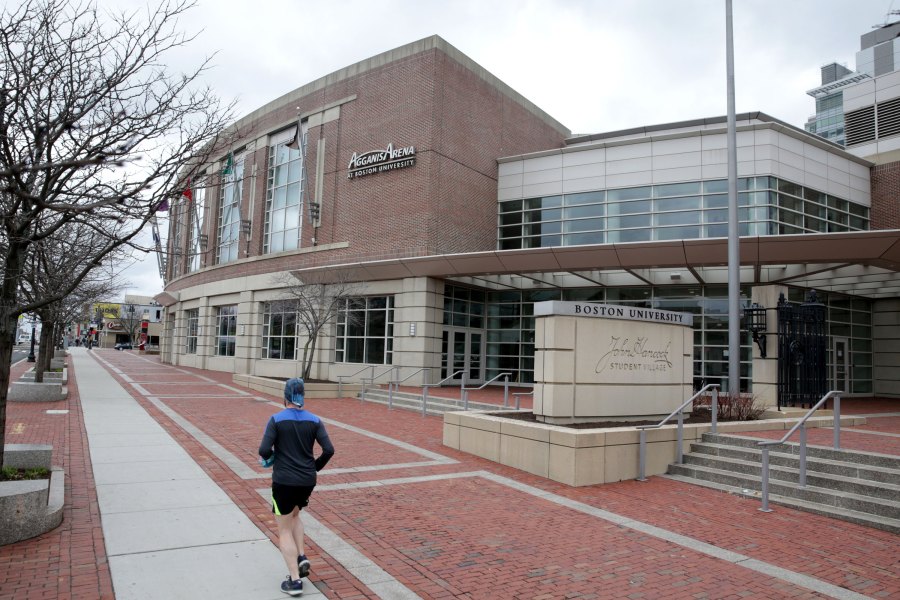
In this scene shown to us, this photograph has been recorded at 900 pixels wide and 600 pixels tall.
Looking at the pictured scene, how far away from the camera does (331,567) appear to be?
5.30m

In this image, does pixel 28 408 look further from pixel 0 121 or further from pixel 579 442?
pixel 579 442

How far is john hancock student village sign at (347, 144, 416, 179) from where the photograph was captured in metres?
24.9

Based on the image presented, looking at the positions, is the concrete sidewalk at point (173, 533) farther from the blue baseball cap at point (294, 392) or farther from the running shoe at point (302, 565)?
the blue baseball cap at point (294, 392)

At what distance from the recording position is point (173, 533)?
5.95 metres

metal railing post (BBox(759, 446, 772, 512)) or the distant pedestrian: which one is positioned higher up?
the distant pedestrian

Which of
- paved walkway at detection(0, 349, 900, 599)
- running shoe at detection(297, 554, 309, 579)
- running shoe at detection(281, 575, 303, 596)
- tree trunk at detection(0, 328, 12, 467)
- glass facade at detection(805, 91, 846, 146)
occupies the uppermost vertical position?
glass facade at detection(805, 91, 846, 146)

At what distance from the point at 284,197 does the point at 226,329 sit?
31.3ft

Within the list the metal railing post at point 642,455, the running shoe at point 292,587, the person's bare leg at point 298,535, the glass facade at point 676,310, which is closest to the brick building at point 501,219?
the glass facade at point 676,310

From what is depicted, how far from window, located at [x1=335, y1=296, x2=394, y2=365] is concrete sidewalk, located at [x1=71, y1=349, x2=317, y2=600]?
588 inches

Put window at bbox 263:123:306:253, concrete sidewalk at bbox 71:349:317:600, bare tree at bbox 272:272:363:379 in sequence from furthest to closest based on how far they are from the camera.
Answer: window at bbox 263:123:306:253 < bare tree at bbox 272:272:363:379 < concrete sidewalk at bbox 71:349:317:600

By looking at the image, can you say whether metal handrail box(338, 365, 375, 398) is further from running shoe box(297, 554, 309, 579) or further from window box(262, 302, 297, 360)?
running shoe box(297, 554, 309, 579)

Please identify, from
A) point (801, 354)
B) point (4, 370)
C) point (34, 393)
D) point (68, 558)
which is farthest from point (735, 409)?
point (34, 393)

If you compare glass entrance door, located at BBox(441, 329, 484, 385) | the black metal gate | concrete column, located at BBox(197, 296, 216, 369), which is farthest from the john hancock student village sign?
concrete column, located at BBox(197, 296, 216, 369)

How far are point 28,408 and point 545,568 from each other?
48.9ft
